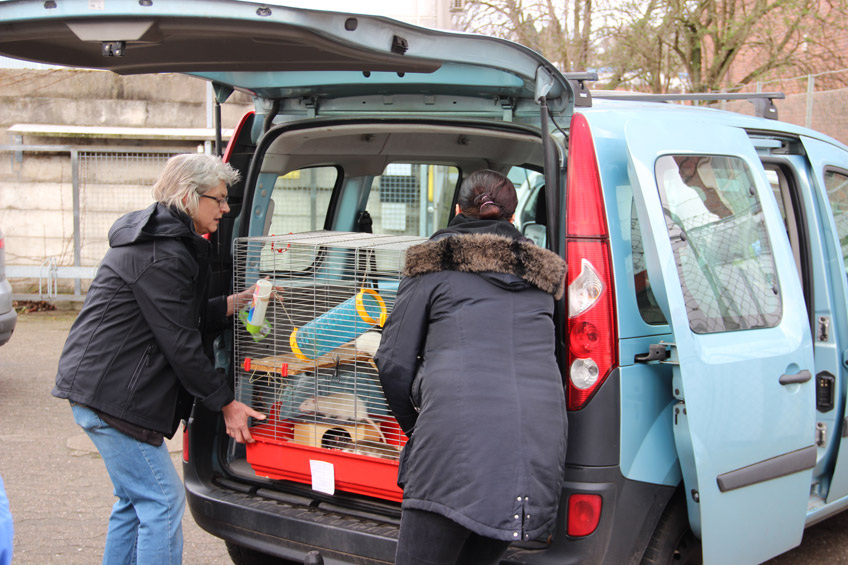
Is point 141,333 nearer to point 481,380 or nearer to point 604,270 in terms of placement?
point 481,380

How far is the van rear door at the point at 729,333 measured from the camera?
278 centimetres

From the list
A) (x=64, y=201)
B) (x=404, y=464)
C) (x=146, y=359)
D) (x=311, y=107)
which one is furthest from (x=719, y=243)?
(x=64, y=201)

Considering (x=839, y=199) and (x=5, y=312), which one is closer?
(x=839, y=199)

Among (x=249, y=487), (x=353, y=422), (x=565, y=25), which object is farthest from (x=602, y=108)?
(x=565, y=25)

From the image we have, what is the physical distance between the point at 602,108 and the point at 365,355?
1258 millimetres

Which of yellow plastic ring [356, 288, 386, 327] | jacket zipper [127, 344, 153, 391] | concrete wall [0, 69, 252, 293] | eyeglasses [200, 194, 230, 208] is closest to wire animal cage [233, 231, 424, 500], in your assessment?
yellow plastic ring [356, 288, 386, 327]

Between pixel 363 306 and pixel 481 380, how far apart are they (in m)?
0.79

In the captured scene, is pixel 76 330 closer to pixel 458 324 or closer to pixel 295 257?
pixel 295 257

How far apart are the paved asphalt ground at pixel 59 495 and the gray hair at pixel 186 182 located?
1958mm

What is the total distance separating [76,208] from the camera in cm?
1122

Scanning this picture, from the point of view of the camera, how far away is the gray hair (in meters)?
3.15

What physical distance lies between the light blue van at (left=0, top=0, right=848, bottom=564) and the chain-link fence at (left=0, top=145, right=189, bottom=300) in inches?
319

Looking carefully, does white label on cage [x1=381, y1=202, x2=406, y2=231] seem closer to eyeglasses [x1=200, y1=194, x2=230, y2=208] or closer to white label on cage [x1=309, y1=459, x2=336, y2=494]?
eyeglasses [x1=200, y1=194, x2=230, y2=208]

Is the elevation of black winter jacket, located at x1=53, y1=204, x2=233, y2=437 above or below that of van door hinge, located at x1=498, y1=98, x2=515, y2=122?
below
